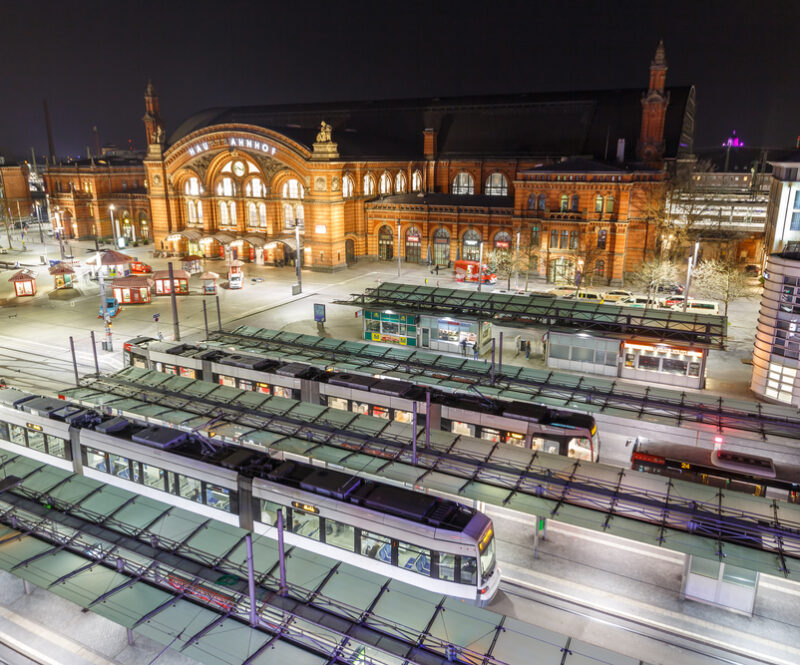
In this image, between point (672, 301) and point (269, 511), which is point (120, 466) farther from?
point (672, 301)

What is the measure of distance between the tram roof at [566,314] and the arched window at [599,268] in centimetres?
2348

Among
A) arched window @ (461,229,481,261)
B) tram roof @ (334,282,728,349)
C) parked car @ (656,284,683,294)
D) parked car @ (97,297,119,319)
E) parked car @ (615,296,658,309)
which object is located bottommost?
parked car @ (97,297,119,319)

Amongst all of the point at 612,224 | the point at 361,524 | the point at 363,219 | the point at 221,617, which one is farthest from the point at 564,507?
the point at 363,219

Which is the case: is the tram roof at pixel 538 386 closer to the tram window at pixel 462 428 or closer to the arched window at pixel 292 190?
the tram window at pixel 462 428

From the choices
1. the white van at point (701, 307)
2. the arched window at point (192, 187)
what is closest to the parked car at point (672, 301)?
the white van at point (701, 307)

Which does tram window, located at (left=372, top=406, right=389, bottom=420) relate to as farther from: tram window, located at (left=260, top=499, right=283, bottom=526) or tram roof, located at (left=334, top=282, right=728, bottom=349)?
tram roof, located at (left=334, top=282, right=728, bottom=349)

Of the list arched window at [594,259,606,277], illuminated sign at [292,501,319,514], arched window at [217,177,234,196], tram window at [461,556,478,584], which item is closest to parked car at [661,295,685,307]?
arched window at [594,259,606,277]

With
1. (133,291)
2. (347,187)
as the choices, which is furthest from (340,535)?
(347,187)

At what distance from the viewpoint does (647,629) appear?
16.6m

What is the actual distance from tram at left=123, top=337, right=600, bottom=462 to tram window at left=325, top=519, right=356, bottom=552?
7457mm

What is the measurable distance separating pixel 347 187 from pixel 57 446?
55789mm

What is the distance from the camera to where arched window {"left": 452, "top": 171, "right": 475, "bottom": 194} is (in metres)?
80.1

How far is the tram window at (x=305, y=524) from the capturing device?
1770 cm

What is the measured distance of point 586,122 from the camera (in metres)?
74.9
